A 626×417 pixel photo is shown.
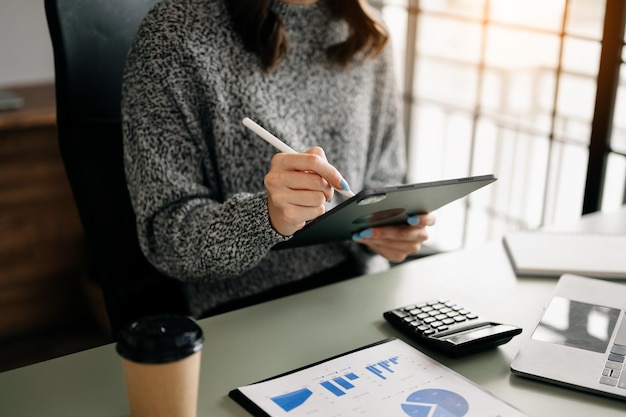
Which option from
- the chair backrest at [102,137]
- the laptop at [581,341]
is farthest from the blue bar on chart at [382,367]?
the chair backrest at [102,137]

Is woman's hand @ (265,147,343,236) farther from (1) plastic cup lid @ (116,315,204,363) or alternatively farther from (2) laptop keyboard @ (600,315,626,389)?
(2) laptop keyboard @ (600,315,626,389)

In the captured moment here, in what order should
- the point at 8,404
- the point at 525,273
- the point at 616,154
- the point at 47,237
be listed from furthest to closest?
the point at 47,237
the point at 616,154
the point at 525,273
the point at 8,404

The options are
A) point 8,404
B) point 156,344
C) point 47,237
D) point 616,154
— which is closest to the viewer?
point 156,344

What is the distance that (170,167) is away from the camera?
1122 mm

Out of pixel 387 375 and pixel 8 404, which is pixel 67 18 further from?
pixel 387 375

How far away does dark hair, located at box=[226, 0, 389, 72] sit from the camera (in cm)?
121

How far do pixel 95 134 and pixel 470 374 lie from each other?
700 millimetres

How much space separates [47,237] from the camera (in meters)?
2.42

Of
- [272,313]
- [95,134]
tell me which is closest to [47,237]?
[95,134]

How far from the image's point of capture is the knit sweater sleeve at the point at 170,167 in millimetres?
1062

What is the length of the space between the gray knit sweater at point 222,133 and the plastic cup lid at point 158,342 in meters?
0.32

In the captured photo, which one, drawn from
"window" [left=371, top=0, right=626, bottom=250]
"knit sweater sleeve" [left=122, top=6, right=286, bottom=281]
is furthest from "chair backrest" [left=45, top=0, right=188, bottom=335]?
"window" [left=371, top=0, right=626, bottom=250]

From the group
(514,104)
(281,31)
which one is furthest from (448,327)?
(514,104)

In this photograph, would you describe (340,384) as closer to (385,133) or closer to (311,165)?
(311,165)
